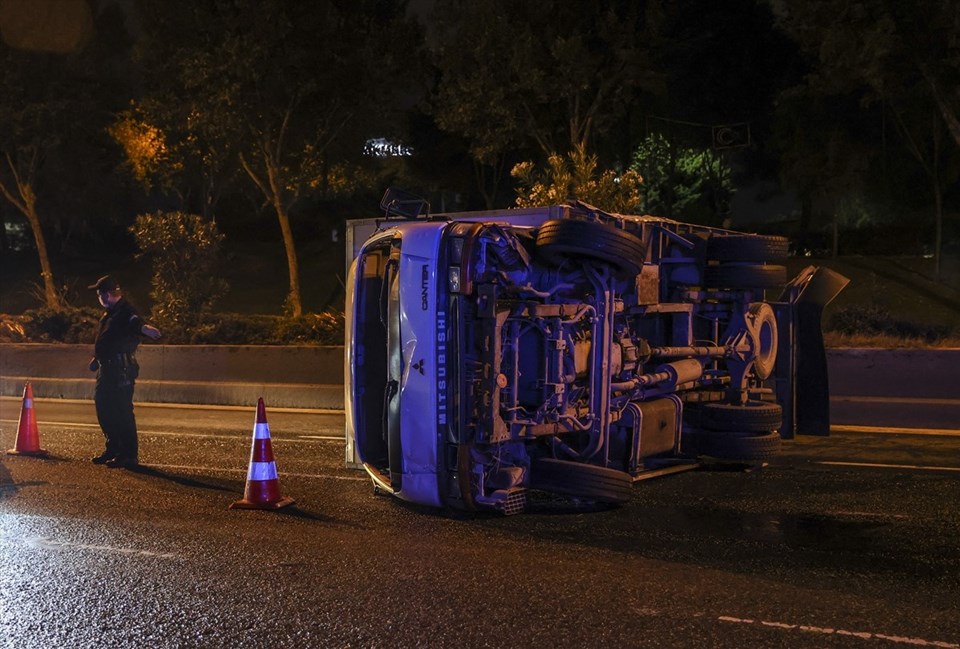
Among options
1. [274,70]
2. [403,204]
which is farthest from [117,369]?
[274,70]

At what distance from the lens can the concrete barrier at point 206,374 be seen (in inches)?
620

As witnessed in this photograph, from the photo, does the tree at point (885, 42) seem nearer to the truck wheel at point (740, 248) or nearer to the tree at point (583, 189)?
the tree at point (583, 189)

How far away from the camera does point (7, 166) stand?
3225cm

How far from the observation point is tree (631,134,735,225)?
32594 mm

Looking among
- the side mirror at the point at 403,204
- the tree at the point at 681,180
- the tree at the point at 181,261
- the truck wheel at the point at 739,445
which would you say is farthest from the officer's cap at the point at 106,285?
the tree at the point at 681,180

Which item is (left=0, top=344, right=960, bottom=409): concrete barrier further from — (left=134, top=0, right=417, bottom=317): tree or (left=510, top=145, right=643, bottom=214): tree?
(left=134, top=0, right=417, bottom=317): tree

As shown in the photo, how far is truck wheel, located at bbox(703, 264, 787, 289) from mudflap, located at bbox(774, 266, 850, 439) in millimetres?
758

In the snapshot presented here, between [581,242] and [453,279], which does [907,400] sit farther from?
[453,279]

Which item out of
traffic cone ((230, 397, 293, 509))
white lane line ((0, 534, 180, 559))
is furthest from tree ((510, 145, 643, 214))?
white lane line ((0, 534, 180, 559))

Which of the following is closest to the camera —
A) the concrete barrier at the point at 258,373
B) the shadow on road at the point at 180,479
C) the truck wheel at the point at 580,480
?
the truck wheel at the point at 580,480

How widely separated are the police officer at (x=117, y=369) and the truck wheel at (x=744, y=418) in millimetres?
5240

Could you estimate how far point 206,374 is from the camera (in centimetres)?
1684

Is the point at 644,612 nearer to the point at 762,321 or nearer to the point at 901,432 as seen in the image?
the point at 762,321

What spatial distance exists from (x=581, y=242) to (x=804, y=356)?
4093mm
